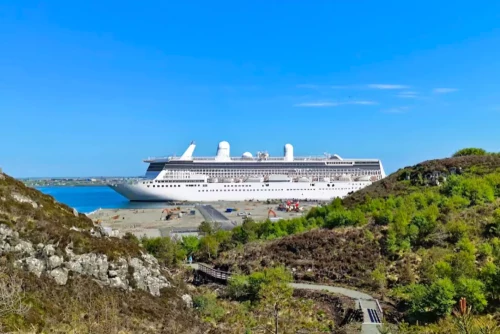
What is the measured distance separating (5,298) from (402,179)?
4180 centimetres

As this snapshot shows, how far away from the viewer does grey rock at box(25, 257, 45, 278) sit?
561 inches

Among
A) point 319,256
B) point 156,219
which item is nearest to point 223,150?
point 156,219

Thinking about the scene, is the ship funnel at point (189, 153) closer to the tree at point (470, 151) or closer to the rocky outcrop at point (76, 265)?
the tree at point (470, 151)

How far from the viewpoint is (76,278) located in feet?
48.7

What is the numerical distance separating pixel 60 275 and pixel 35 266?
86 cm

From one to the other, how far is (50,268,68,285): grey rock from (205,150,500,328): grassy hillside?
41.8 ft

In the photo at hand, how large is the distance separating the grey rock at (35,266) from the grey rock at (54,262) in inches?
8.0

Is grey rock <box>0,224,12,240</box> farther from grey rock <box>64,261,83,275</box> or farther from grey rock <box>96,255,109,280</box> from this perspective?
grey rock <box>96,255,109,280</box>

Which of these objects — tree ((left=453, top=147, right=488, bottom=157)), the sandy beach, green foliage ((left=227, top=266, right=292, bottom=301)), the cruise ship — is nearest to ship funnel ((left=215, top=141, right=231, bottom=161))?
the cruise ship

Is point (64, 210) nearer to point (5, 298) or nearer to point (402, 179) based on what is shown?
point (5, 298)

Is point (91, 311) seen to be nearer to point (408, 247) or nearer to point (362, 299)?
point (362, 299)

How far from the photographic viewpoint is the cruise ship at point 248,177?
87.4 m

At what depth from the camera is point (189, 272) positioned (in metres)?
26.0

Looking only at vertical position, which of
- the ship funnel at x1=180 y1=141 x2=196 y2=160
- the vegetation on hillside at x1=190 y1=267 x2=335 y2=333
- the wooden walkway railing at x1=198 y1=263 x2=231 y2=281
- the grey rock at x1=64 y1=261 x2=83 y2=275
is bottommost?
the vegetation on hillside at x1=190 y1=267 x2=335 y2=333
